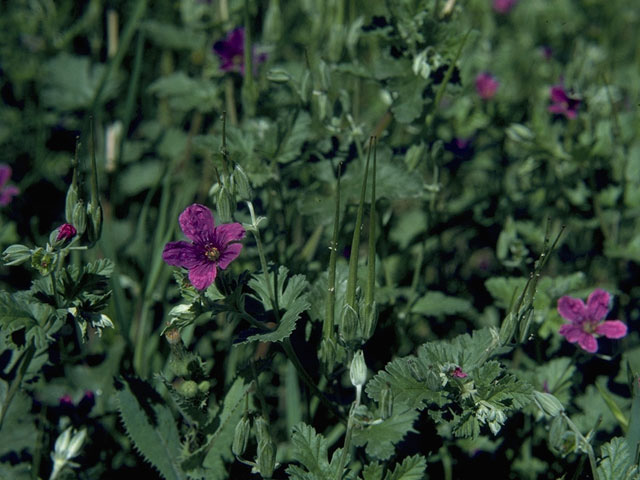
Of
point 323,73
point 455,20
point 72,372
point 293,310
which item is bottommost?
point 72,372

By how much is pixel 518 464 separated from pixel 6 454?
5.21ft

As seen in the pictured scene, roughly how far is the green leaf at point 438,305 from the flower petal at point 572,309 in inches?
13.8

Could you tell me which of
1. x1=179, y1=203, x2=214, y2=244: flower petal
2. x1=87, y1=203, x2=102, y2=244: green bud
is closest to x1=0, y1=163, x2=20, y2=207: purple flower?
x1=87, y1=203, x2=102, y2=244: green bud

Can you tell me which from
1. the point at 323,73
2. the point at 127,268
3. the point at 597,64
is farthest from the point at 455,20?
the point at 597,64

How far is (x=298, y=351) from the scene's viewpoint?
1.93 meters

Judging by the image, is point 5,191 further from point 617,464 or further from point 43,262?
point 617,464

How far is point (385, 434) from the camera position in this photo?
171 centimetres

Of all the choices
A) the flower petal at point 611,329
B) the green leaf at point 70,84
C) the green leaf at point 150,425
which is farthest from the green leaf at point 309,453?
the green leaf at point 70,84

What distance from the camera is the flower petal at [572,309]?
1.98 meters

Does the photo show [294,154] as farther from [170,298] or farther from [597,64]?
[597,64]

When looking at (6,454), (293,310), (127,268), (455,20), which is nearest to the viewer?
(293,310)

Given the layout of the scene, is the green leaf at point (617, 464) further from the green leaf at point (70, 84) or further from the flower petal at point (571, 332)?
the green leaf at point (70, 84)

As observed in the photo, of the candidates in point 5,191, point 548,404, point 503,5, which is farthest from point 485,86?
point 5,191

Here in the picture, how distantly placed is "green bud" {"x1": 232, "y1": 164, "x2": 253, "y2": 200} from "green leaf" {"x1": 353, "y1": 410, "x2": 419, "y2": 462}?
0.69 metres
